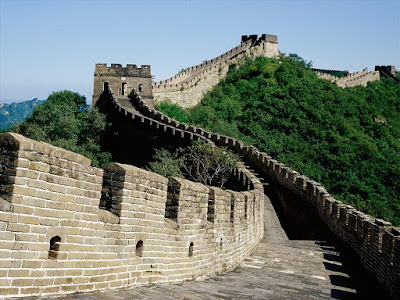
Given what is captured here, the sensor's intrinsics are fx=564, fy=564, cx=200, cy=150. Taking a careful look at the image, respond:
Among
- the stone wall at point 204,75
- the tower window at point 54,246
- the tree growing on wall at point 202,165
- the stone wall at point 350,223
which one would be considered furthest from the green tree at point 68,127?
the tower window at point 54,246

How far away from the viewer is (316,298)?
27.9 feet

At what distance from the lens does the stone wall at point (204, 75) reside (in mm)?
43469

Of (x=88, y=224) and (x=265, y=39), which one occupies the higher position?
(x=265, y=39)

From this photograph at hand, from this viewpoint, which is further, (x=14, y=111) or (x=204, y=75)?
(x=14, y=111)

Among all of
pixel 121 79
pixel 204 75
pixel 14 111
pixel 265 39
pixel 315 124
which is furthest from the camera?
pixel 14 111

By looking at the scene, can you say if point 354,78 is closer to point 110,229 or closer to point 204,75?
point 204,75

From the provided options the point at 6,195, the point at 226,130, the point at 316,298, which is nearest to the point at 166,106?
the point at 226,130

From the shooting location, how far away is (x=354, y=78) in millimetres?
56844

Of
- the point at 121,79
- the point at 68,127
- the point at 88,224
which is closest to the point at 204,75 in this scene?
the point at 121,79

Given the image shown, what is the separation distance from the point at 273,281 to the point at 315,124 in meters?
33.6

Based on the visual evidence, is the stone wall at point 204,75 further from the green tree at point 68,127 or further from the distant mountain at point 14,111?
the distant mountain at point 14,111

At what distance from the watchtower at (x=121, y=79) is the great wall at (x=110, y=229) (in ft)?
99.5

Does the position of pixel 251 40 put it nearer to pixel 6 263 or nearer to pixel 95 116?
pixel 95 116

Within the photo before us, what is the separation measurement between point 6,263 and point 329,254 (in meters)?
11.5
